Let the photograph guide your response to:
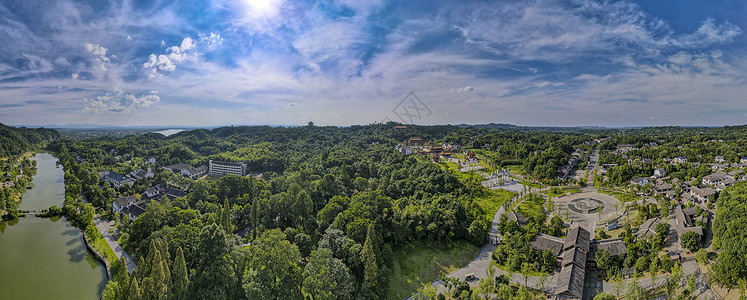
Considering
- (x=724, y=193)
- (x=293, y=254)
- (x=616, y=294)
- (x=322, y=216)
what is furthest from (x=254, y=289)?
(x=724, y=193)

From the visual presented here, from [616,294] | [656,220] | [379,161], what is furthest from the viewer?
[379,161]

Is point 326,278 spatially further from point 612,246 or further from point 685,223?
point 685,223

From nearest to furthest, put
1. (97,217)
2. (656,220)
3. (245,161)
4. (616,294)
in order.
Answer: (616,294) → (656,220) → (97,217) → (245,161)

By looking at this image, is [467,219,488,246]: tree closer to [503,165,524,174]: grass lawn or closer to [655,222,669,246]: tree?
[655,222,669,246]: tree

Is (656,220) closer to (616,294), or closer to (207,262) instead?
(616,294)

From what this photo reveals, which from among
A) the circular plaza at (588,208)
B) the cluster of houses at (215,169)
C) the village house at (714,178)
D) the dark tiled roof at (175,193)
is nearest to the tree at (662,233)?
the circular plaza at (588,208)

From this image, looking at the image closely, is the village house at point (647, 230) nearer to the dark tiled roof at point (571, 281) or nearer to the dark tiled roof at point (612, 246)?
the dark tiled roof at point (612, 246)

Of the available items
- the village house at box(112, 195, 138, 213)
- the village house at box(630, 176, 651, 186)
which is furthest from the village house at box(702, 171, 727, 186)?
the village house at box(112, 195, 138, 213)

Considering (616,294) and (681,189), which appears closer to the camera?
(616,294)
